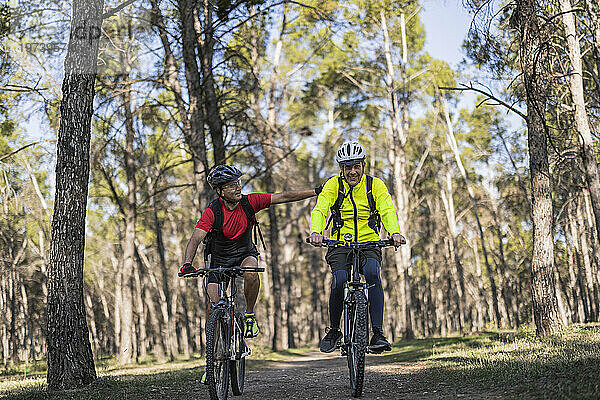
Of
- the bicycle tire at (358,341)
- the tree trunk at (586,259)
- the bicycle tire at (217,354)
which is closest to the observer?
the bicycle tire at (217,354)

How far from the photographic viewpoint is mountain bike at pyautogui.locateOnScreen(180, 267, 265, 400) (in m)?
5.91

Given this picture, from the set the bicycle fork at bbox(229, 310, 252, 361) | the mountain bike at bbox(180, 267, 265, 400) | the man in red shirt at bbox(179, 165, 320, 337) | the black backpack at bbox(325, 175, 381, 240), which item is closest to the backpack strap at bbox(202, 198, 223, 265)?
the man in red shirt at bbox(179, 165, 320, 337)

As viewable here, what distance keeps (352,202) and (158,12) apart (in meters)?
10.3

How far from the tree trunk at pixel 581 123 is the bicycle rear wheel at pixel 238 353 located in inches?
504

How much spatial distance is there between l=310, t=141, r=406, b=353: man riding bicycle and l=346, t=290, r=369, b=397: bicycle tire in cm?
19

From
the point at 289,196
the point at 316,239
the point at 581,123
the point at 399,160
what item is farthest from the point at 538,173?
the point at 399,160

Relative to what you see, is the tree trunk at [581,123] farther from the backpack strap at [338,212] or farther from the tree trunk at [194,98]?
the backpack strap at [338,212]

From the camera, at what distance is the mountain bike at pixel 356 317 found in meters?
6.29

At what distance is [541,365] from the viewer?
22.2 feet

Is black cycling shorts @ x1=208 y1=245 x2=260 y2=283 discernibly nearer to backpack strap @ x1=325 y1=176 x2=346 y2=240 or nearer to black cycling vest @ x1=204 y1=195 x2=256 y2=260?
black cycling vest @ x1=204 y1=195 x2=256 y2=260

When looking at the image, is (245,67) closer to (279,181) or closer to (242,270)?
(279,181)

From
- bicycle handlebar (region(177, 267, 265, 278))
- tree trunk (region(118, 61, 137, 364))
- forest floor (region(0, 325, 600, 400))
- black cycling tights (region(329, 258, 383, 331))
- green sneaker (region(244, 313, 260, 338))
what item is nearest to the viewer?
forest floor (region(0, 325, 600, 400))

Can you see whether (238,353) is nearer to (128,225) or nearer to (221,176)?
(221,176)

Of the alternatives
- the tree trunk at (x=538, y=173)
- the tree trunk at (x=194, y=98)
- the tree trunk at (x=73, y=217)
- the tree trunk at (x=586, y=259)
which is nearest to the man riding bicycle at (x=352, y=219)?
the tree trunk at (x=73, y=217)
